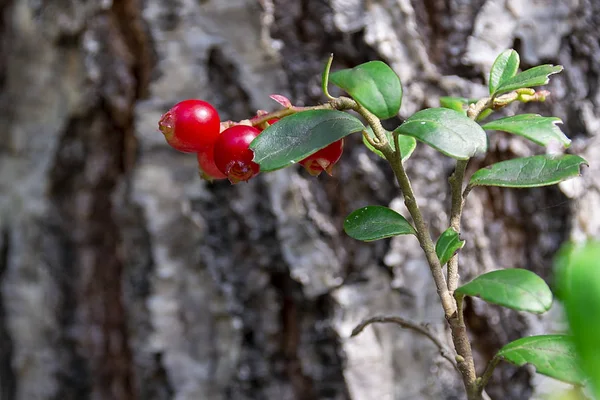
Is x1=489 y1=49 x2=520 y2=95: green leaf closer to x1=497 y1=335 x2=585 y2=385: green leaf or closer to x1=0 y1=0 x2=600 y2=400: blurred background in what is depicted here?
x1=497 y1=335 x2=585 y2=385: green leaf

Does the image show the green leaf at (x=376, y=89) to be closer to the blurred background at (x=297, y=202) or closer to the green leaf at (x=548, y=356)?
the green leaf at (x=548, y=356)

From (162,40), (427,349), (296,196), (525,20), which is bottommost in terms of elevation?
(427,349)

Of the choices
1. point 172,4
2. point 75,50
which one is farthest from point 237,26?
point 75,50

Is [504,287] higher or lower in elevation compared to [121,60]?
higher

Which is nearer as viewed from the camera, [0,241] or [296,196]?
[296,196]

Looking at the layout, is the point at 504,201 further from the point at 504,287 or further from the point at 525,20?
the point at 504,287

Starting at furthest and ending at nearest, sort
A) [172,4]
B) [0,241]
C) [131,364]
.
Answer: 1. [0,241]
2. [131,364]
3. [172,4]

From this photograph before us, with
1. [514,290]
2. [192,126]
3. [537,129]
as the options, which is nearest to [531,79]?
[537,129]
